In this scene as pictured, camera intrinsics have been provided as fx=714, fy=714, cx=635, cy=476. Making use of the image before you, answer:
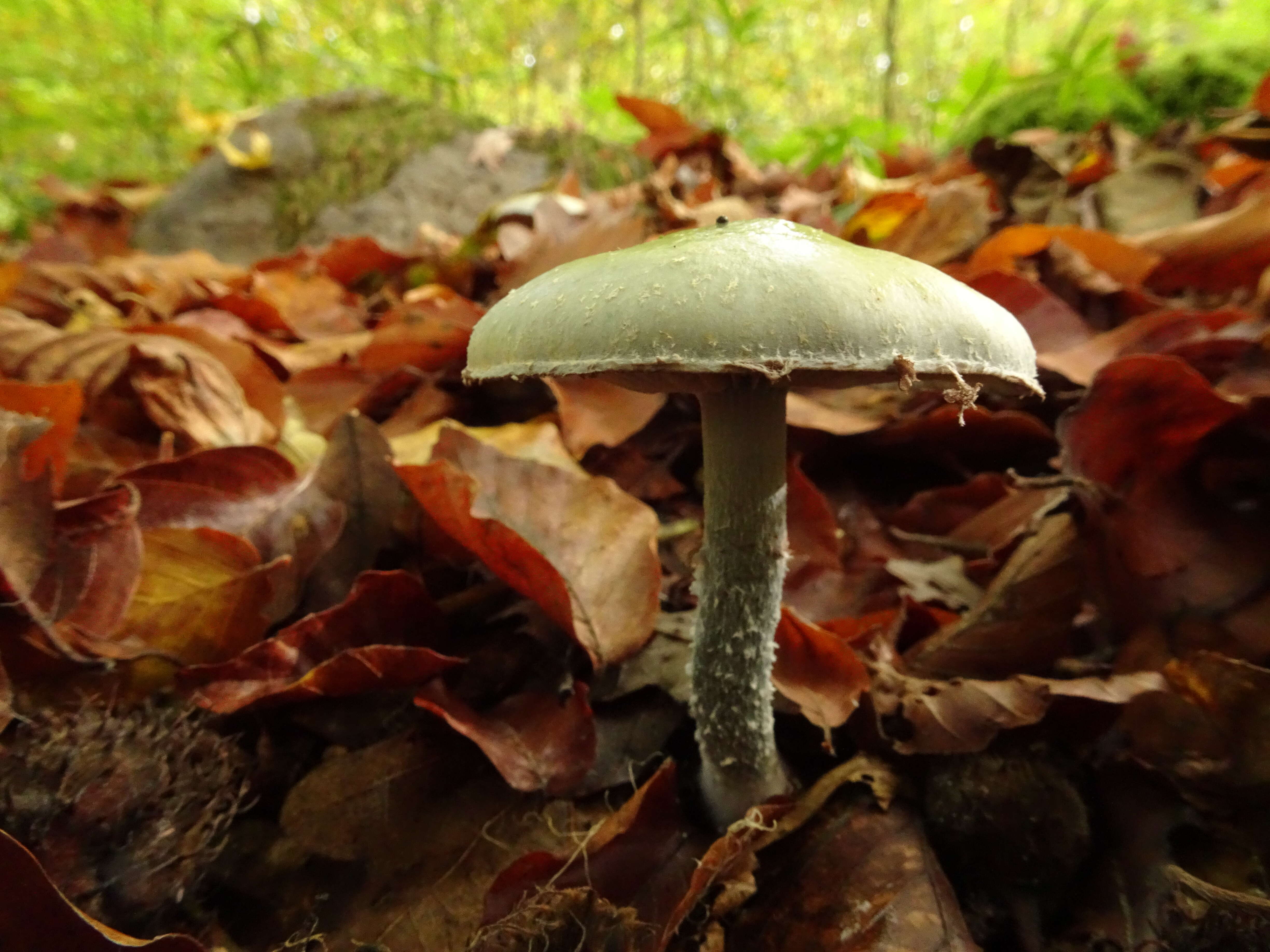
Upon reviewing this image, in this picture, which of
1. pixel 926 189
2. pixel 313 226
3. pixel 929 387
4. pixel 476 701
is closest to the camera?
pixel 929 387

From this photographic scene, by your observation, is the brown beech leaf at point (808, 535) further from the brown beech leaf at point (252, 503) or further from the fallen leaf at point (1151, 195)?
the fallen leaf at point (1151, 195)

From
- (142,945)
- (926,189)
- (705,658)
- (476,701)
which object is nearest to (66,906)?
(142,945)

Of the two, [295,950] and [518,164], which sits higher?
[518,164]

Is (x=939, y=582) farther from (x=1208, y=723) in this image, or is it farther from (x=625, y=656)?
(x=625, y=656)

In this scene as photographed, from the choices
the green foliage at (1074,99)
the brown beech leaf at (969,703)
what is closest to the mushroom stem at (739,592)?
the brown beech leaf at (969,703)

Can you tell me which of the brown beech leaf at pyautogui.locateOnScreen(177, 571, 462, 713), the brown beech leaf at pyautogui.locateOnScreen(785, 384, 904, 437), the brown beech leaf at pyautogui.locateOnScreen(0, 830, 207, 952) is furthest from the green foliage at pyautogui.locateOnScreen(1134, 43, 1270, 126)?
the brown beech leaf at pyautogui.locateOnScreen(0, 830, 207, 952)

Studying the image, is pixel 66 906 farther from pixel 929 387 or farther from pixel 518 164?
pixel 518 164

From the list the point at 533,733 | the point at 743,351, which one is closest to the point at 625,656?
the point at 533,733

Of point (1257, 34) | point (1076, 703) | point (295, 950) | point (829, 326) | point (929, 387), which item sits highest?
point (1257, 34)
